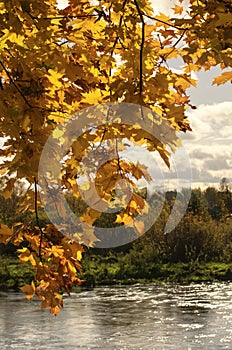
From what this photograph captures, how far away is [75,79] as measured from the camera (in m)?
2.63

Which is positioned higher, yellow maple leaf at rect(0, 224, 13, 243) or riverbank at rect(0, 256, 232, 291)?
yellow maple leaf at rect(0, 224, 13, 243)

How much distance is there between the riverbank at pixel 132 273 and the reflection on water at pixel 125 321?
4.37ft

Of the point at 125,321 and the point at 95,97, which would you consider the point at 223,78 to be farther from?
the point at 125,321

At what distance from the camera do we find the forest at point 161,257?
1223 cm

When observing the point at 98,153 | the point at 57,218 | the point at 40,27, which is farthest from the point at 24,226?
the point at 40,27

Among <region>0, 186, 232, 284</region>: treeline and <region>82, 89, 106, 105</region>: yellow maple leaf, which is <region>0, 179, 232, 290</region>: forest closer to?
<region>0, 186, 232, 284</region>: treeline

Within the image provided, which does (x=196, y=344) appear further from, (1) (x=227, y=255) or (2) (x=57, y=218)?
(1) (x=227, y=255)

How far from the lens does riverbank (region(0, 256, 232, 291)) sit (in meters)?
11.9

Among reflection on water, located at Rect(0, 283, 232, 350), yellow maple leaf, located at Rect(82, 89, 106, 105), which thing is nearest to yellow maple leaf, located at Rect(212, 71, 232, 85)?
yellow maple leaf, located at Rect(82, 89, 106, 105)

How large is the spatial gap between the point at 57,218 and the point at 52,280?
294mm

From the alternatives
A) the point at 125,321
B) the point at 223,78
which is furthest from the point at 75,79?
the point at 125,321

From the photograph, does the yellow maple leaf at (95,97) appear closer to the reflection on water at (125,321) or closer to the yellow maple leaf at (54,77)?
the yellow maple leaf at (54,77)

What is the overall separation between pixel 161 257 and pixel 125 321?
5724 mm

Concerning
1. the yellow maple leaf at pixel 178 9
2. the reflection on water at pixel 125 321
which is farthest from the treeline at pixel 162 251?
the yellow maple leaf at pixel 178 9
